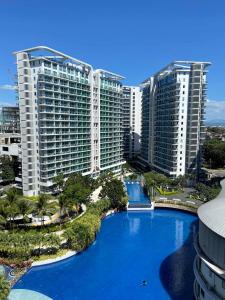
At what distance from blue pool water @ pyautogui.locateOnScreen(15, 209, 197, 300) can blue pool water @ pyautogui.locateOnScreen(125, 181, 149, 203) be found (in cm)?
1559

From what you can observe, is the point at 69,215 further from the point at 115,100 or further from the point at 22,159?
the point at 115,100

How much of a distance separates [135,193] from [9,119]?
78.3m

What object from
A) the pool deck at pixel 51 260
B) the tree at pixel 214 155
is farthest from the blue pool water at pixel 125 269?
the tree at pixel 214 155

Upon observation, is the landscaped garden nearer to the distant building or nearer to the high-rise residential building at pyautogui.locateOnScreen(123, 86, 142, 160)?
the distant building

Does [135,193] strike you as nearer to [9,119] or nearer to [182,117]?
[182,117]

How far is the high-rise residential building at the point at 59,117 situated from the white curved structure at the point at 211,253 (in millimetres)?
45817

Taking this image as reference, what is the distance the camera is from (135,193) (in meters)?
79.6

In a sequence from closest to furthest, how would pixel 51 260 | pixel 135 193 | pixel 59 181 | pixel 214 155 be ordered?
pixel 51 260, pixel 59 181, pixel 135 193, pixel 214 155

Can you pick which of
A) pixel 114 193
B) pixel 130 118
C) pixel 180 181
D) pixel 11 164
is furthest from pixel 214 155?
pixel 11 164

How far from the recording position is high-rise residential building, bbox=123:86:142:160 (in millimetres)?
141750

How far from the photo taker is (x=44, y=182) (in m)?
Result: 68.2

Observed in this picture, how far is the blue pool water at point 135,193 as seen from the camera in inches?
2830

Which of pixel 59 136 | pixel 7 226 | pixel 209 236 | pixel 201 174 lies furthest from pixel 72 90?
pixel 209 236

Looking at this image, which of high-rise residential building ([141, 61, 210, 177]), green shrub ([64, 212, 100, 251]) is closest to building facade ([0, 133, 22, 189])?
green shrub ([64, 212, 100, 251])
